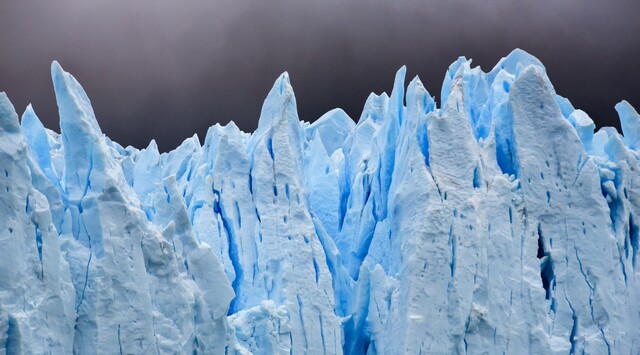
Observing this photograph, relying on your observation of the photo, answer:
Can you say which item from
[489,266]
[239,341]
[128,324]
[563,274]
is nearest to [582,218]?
[563,274]

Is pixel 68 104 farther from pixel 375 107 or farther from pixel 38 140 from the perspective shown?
pixel 375 107

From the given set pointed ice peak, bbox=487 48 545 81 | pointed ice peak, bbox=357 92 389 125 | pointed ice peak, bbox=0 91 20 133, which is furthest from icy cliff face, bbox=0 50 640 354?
pointed ice peak, bbox=357 92 389 125

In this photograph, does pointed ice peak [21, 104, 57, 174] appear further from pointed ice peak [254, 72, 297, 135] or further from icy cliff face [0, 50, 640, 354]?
pointed ice peak [254, 72, 297, 135]

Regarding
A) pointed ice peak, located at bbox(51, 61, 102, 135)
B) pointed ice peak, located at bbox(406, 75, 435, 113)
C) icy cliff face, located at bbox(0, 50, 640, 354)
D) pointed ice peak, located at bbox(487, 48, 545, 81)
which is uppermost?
pointed ice peak, located at bbox(487, 48, 545, 81)

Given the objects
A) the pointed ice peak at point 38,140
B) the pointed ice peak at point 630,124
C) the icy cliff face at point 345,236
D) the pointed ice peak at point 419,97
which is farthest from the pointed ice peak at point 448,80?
the pointed ice peak at point 38,140

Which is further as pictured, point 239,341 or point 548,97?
point 548,97

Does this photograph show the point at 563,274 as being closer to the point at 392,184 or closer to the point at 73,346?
the point at 392,184
